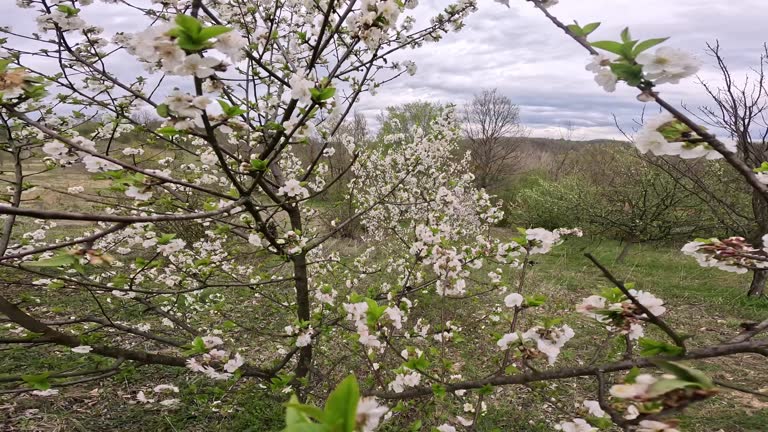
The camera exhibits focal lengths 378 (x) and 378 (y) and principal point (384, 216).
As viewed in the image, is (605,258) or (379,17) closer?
(379,17)

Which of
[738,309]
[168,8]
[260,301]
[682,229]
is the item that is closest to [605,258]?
[682,229]

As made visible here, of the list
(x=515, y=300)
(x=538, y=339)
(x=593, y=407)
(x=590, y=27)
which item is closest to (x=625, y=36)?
(x=590, y=27)

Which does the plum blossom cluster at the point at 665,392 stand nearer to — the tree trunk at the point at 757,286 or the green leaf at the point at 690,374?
the green leaf at the point at 690,374

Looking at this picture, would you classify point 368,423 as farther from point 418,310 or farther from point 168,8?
point 418,310

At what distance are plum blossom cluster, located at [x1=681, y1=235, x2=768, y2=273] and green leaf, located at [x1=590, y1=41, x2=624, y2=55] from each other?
609mm

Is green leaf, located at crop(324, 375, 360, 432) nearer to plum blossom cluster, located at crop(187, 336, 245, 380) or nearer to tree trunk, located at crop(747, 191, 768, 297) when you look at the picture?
plum blossom cluster, located at crop(187, 336, 245, 380)

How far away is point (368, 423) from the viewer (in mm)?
579

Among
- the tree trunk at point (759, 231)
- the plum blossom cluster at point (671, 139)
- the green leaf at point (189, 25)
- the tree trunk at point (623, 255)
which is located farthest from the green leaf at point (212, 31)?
the tree trunk at point (623, 255)

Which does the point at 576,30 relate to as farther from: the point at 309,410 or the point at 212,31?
the point at 309,410

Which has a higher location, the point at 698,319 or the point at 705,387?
the point at 705,387

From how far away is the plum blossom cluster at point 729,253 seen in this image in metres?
1.05

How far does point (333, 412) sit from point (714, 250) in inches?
47.1

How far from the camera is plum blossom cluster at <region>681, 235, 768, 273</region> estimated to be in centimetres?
105

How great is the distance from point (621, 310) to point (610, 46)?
0.65 meters
